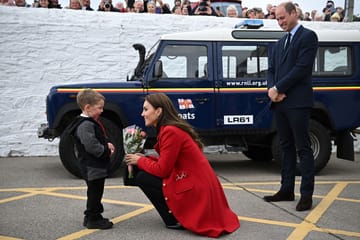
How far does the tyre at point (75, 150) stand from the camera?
7.07m

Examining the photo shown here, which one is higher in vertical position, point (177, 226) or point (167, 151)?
point (167, 151)

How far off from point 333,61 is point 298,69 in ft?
9.65

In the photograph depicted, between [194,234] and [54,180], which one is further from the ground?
[194,234]

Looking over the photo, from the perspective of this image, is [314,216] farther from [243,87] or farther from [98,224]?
[243,87]

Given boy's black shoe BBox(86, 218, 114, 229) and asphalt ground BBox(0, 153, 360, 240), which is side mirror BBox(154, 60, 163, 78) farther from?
boy's black shoe BBox(86, 218, 114, 229)

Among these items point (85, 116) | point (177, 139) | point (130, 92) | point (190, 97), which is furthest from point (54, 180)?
point (177, 139)

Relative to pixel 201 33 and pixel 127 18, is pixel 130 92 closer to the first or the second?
pixel 201 33

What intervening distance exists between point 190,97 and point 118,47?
3.58 meters

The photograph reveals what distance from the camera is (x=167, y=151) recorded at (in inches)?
165

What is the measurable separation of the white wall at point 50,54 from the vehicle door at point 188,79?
3.15m

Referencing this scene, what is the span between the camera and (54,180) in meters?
7.15

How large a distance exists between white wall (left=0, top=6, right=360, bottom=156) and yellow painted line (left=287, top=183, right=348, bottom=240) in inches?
217

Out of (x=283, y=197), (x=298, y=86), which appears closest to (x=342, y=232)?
(x=283, y=197)

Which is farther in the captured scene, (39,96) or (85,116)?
(39,96)
